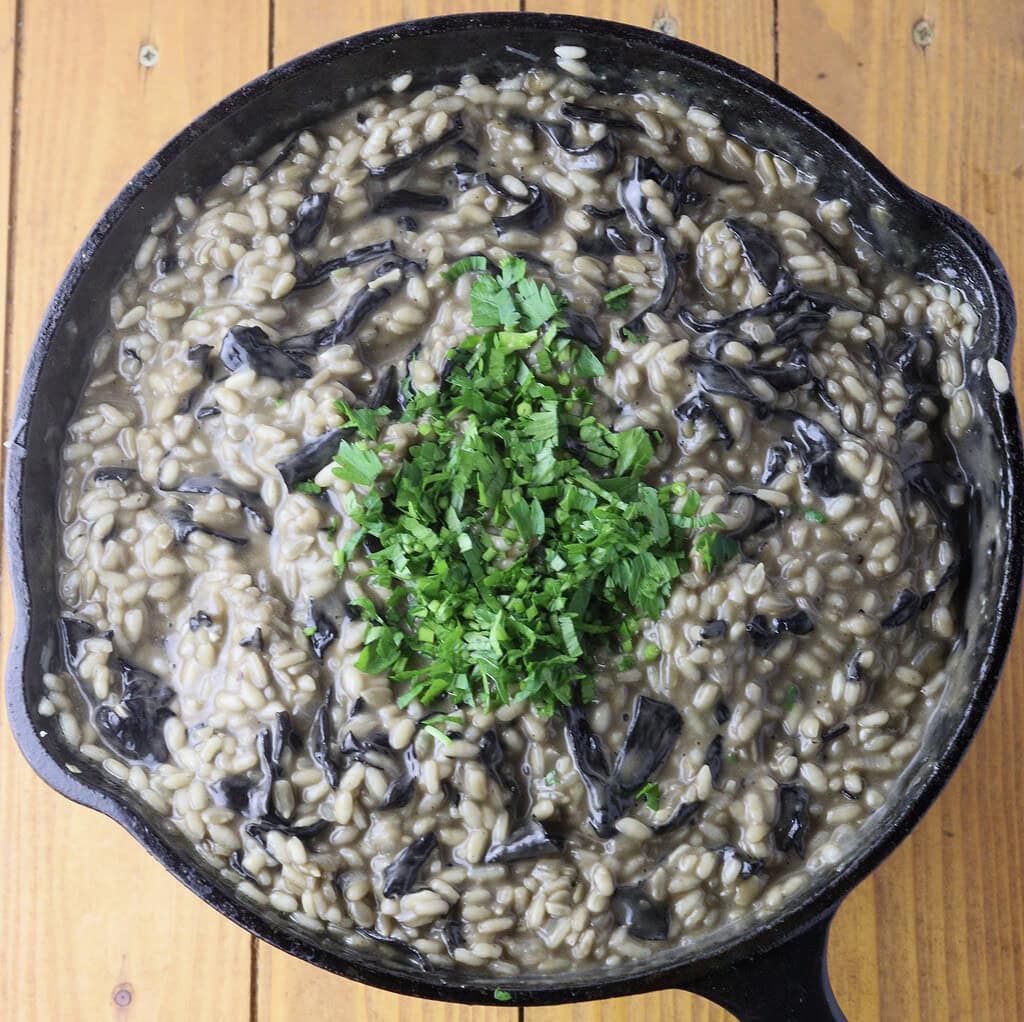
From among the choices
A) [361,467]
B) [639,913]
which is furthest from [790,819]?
[361,467]

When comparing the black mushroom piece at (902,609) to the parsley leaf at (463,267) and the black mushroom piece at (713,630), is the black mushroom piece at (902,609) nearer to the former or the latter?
the black mushroom piece at (713,630)

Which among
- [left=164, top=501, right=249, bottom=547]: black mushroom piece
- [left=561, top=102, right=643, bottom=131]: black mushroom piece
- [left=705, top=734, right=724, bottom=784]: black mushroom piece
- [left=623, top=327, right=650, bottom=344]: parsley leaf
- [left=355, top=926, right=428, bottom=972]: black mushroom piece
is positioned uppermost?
[left=561, top=102, right=643, bottom=131]: black mushroom piece

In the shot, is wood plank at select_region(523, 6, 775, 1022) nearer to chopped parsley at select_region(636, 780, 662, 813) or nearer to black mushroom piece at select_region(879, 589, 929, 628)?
black mushroom piece at select_region(879, 589, 929, 628)

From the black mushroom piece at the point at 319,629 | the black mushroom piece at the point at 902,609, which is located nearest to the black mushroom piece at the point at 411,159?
the black mushroom piece at the point at 319,629

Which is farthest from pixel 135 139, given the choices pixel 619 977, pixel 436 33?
pixel 619 977

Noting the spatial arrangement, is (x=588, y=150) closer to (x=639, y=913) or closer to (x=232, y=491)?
(x=232, y=491)

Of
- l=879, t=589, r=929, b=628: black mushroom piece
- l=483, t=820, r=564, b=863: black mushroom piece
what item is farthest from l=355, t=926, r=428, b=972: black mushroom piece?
l=879, t=589, r=929, b=628: black mushroom piece
